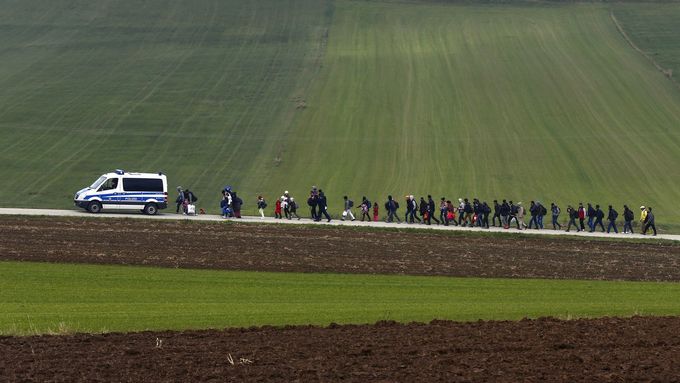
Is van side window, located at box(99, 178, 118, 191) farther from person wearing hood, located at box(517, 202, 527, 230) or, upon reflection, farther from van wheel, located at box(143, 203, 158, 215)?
person wearing hood, located at box(517, 202, 527, 230)

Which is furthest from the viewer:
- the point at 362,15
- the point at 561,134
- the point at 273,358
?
the point at 362,15

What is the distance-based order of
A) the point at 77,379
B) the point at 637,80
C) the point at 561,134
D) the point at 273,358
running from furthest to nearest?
the point at 637,80 < the point at 561,134 < the point at 273,358 < the point at 77,379

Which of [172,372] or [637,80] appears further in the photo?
[637,80]

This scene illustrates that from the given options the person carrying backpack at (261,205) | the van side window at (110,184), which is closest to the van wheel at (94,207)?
the van side window at (110,184)

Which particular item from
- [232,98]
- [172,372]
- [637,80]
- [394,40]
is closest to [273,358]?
[172,372]

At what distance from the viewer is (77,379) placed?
18.0m

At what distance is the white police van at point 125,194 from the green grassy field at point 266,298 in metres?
20.3

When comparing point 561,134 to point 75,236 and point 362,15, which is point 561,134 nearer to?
point 362,15

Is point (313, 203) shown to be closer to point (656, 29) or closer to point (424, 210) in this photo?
point (424, 210)

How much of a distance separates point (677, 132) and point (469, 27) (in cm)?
3026

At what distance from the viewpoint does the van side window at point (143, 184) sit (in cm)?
5591

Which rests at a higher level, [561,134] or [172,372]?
[561,134]

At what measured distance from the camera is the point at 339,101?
3265 inches

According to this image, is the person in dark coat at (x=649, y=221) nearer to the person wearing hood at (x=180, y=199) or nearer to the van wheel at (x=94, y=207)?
the person wearing hood at (x=180, y=199)
